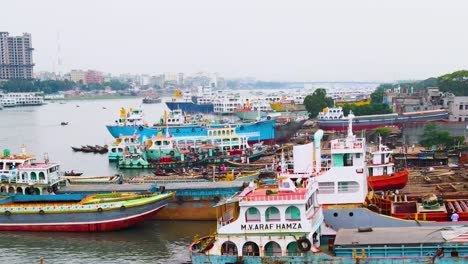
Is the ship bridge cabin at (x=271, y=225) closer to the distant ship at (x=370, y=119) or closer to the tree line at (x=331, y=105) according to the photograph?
the distant ship at (x=370, y=119)

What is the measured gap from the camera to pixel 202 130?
47656 millimetres

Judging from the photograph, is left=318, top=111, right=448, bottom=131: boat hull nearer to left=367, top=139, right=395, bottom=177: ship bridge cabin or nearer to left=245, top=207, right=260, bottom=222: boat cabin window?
left=367, top=139, right=395, bottom=177: ship bridge cabin

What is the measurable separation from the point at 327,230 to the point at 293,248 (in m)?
2.03

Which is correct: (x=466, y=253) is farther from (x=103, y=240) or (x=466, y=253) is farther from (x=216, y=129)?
(x=216, y=129)

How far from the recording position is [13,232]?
24.6m

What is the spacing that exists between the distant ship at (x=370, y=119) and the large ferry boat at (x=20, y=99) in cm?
10421

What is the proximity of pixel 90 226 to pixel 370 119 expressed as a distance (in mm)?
37810

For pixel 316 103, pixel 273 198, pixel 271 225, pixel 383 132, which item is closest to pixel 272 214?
pixel 271 225

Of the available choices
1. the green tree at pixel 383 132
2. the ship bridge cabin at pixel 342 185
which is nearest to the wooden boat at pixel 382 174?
the ship bridge cabin at pixel 342 185

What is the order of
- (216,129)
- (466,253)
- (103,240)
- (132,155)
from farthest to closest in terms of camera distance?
(216,129) → (132,155) → (103,240) → (466,253)

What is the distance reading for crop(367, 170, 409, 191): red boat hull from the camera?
2428cm

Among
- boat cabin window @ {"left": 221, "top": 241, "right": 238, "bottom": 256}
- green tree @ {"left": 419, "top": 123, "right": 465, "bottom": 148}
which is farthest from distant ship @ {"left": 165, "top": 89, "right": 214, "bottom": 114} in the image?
boat cabin window @ {"left": 221, "top": 241, "right": 238, "bottom": 256}

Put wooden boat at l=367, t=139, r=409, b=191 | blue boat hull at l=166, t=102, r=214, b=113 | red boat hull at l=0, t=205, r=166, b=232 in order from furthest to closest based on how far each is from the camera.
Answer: blue boat hull at l=166, t=102, r=214, b=113 < wooden boat at l=367, t=139, r=409, b=191 < red boat hull at l=0, t=205, r=166, b=232

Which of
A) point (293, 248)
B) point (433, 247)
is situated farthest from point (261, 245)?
point (433, 247)
